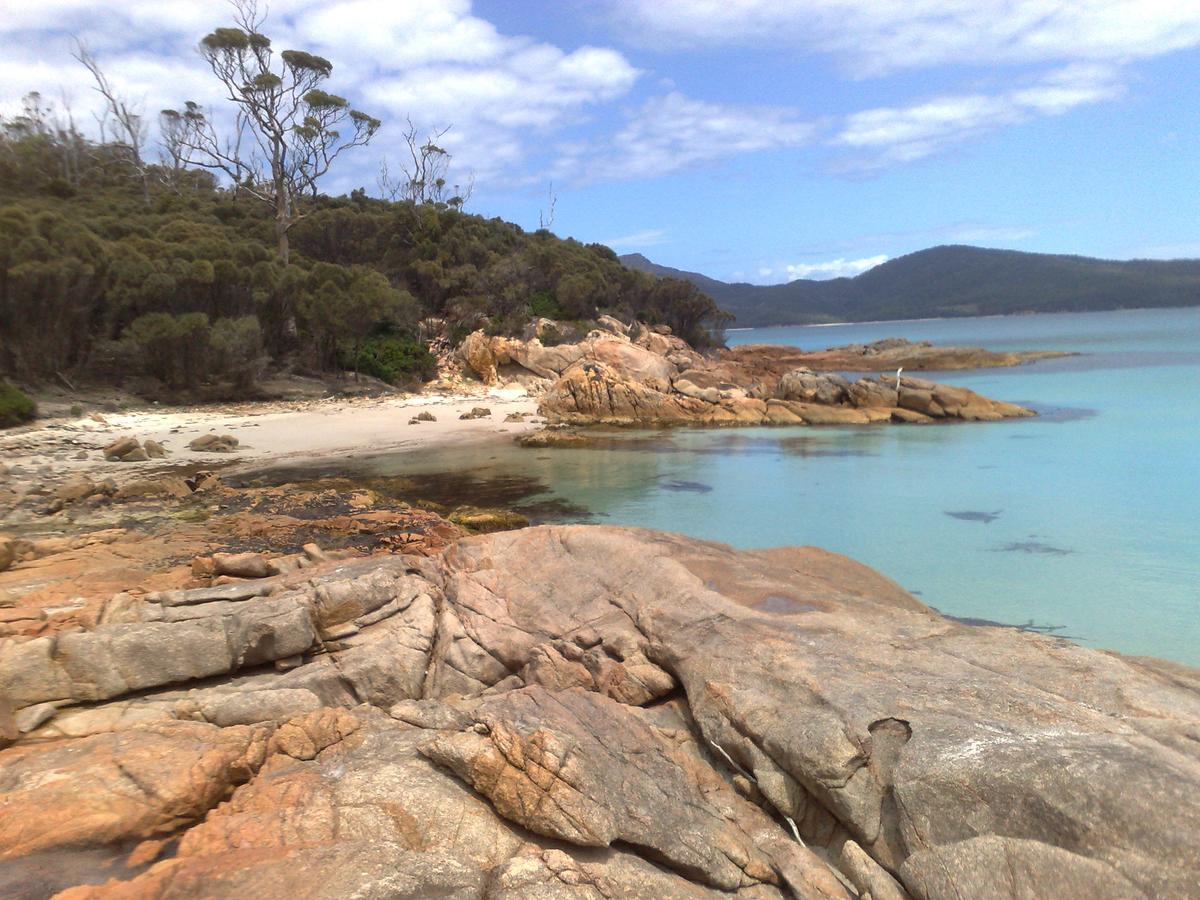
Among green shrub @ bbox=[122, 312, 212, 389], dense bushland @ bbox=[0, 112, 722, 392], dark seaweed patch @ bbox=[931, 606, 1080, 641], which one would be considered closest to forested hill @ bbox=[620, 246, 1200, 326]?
dense bushland @ bbox=[0, 112, 722, 392]

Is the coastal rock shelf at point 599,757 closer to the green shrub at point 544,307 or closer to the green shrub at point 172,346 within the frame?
the green shrub at point 172,346

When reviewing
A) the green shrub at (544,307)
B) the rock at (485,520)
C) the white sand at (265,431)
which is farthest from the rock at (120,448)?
the green shrub at (544,307)

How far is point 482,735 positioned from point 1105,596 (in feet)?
29.7

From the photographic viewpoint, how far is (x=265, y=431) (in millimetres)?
20438

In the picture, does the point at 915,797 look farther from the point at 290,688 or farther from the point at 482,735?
the point at 290,688

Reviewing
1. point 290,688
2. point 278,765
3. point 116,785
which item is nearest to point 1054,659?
point 278,765

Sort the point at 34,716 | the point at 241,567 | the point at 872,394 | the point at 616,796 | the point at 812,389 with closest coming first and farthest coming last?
1. the point at 616,796
2. the point at 34,716
3. the point at 241,567
4. the point at 872,394
5. the point at 812,389

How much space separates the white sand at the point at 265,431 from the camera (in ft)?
53.4

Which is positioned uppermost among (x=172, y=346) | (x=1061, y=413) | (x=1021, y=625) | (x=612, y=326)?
(x=612, y=326)

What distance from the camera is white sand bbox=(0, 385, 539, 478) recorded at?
16.3 metres

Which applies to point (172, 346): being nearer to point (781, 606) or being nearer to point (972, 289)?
point (781, 606)

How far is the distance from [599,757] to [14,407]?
20847 mm

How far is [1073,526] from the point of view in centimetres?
1290

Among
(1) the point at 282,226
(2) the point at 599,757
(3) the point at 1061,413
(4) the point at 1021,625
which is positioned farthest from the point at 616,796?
(1) the point at 282,226
